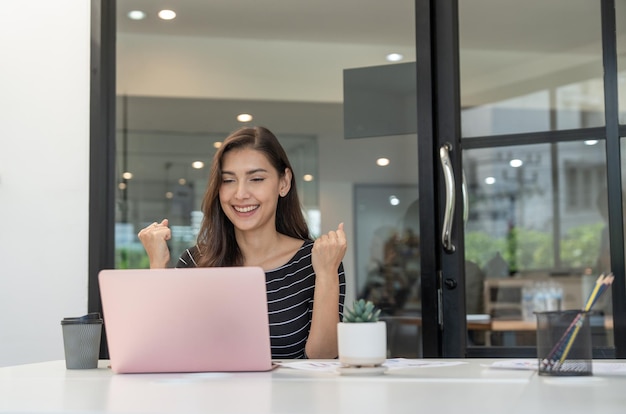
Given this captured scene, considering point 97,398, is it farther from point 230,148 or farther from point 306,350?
point 230,148

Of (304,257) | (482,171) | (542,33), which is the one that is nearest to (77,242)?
(304,257)

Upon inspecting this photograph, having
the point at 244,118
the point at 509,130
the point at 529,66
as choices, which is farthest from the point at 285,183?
the point at 529,66

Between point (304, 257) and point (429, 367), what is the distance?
920mm

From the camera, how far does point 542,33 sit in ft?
13.7

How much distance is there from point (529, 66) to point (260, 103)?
1.98 metres

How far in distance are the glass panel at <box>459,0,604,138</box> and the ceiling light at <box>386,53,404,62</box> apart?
0.24 m

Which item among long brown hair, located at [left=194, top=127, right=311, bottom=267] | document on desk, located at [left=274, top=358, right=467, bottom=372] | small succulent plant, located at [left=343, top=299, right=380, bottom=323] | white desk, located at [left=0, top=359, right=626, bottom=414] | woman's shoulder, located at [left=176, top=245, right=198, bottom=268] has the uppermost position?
long brown hair, located at [left=194, top=127, right=311, bottom=267]

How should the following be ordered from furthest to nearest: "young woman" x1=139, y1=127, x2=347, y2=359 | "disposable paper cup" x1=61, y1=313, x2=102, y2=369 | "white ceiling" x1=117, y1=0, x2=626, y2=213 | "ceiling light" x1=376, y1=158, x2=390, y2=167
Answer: "ceiling light" x1=376, y1=158, x2=390, y2=167, "white ceiling" x1=117, y1=0, x2=626, y2=213, "young woman" x1=139, y1=127, x2=347, y2=359, "disposable paper cup" x1=61, y1=313, x2=102, y2=369

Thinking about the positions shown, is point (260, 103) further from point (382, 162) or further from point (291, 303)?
point (291, 303)

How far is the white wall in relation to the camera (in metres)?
3.13

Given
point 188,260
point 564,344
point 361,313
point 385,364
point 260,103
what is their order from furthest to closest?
point 260,103 → point 188,260 → point 385,364 → point 361,313 → point 564,344

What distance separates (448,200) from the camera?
9.30ft

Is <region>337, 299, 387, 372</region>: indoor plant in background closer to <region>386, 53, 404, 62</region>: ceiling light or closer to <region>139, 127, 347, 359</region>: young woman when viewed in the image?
<region>139, 127, 347, 359</region>: young woman

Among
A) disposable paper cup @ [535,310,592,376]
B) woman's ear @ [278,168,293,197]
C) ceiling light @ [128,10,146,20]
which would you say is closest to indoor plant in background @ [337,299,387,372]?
disposable paper cup @ [535,310,592,376]
